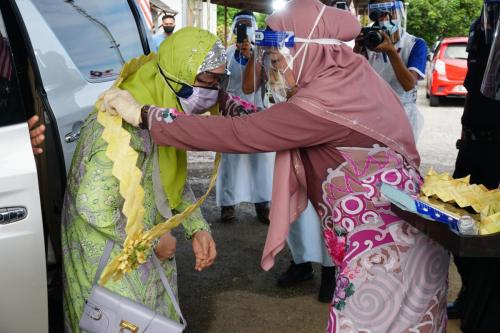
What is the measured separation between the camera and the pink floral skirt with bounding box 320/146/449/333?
1.91 m

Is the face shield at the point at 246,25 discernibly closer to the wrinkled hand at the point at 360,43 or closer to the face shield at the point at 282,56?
the wrinkled hand at the point at 360,43

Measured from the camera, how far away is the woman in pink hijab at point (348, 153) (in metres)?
1.86

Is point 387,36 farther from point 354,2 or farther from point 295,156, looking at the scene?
point 295,156

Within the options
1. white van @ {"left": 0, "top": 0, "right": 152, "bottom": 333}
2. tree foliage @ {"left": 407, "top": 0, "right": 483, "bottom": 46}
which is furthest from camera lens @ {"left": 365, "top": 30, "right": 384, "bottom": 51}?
tree foliage @ {"left": 407, "top": 0, "right": 483, "bottom": 46}

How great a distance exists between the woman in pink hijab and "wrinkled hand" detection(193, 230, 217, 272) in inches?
21.1

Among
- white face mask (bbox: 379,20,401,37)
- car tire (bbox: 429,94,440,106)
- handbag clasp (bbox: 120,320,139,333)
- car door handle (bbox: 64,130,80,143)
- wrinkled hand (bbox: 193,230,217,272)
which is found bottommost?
car tire (bbox: 429,94,440,106)

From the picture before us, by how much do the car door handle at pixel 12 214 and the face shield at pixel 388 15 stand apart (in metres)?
2.52

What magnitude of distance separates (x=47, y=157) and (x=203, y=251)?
95 centimetres

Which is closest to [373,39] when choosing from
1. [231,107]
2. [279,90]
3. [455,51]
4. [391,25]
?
[391,25]

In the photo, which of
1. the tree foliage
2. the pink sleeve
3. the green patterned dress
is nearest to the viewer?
the pink sleeve

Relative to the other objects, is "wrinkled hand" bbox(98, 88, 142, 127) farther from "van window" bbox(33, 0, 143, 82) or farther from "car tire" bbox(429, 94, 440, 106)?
"car tire" bbox(429, 94, 440, 106)

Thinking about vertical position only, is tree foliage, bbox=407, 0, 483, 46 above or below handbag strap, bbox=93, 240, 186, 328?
below

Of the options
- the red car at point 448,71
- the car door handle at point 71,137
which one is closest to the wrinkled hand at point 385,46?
the car door handle at point 71,137

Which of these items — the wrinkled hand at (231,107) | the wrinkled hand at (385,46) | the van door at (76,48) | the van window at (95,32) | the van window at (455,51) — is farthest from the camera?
the van window at (455,51)
